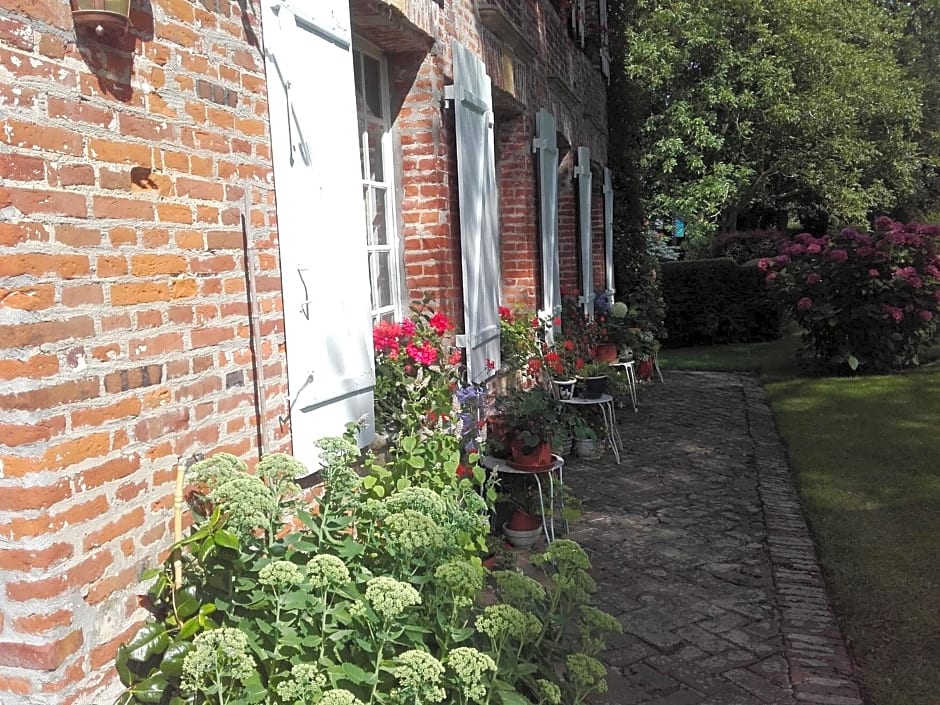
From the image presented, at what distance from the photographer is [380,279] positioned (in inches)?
176

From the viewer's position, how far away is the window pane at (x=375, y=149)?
174 inches

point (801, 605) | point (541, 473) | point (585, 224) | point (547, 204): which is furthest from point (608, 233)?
point (801, 605)

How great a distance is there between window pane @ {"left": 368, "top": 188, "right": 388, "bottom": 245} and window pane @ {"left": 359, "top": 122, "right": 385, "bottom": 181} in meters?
0.08

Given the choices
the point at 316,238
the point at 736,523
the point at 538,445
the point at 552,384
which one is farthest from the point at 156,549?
the point at 552,384

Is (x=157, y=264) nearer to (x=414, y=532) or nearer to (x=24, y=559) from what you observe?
(x=24, y=559)

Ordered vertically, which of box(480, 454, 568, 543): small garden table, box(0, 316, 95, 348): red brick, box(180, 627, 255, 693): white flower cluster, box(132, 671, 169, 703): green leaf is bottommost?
box(480, 454, 568, 543): small garden table

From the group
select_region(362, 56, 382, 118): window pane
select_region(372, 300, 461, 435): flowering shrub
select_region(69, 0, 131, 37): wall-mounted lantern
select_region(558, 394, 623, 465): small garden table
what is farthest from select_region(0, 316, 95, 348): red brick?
select_region(558, 394, 623, 465): small garden table

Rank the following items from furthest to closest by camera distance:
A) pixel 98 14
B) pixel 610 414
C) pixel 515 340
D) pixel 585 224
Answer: pixel 585 224
pixel 610 414
pixel 515 340
pixel 98 14

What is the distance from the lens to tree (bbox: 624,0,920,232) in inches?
637

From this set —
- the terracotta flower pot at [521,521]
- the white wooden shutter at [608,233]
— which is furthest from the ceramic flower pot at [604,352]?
the terracotta flower pot at [521,521]

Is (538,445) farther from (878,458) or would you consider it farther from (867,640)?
(878,458)

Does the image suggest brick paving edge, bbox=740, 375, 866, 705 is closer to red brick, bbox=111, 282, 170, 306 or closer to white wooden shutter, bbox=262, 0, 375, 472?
white wooden shutter, bbox=262, 0, 375, 472

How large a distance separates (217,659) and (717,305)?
44.6ft

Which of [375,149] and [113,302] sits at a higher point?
[375,149]
